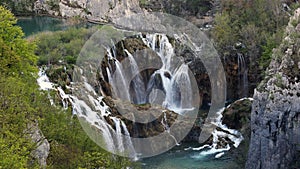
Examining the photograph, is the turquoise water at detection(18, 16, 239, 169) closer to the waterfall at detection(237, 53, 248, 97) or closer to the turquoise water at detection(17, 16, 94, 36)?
the waterfall at detection(237, 53, 248, 97)

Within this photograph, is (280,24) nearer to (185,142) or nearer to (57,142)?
(185,142)

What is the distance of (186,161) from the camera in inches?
1067

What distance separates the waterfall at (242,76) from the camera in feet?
116

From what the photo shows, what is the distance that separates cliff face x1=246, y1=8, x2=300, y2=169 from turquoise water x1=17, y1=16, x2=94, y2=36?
24.7 m

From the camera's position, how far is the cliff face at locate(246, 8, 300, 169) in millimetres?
23141

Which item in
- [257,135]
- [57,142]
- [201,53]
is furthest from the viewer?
[201,53]

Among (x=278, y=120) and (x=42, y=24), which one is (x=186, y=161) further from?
(x=42, y=24)

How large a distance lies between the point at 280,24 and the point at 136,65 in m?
13.0

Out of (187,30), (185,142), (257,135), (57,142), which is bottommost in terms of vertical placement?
(185,142)

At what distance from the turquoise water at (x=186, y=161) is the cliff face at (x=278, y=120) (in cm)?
208

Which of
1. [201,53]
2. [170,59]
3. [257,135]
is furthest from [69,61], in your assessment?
[257,135]

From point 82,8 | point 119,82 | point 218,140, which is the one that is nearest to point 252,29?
point 218,140

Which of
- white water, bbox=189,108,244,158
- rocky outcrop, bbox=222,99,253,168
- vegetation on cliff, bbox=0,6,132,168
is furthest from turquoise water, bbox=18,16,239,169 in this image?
vegetation on cliff, bbox=0,6,132,168

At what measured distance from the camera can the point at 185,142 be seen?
Answer: 29984mm
